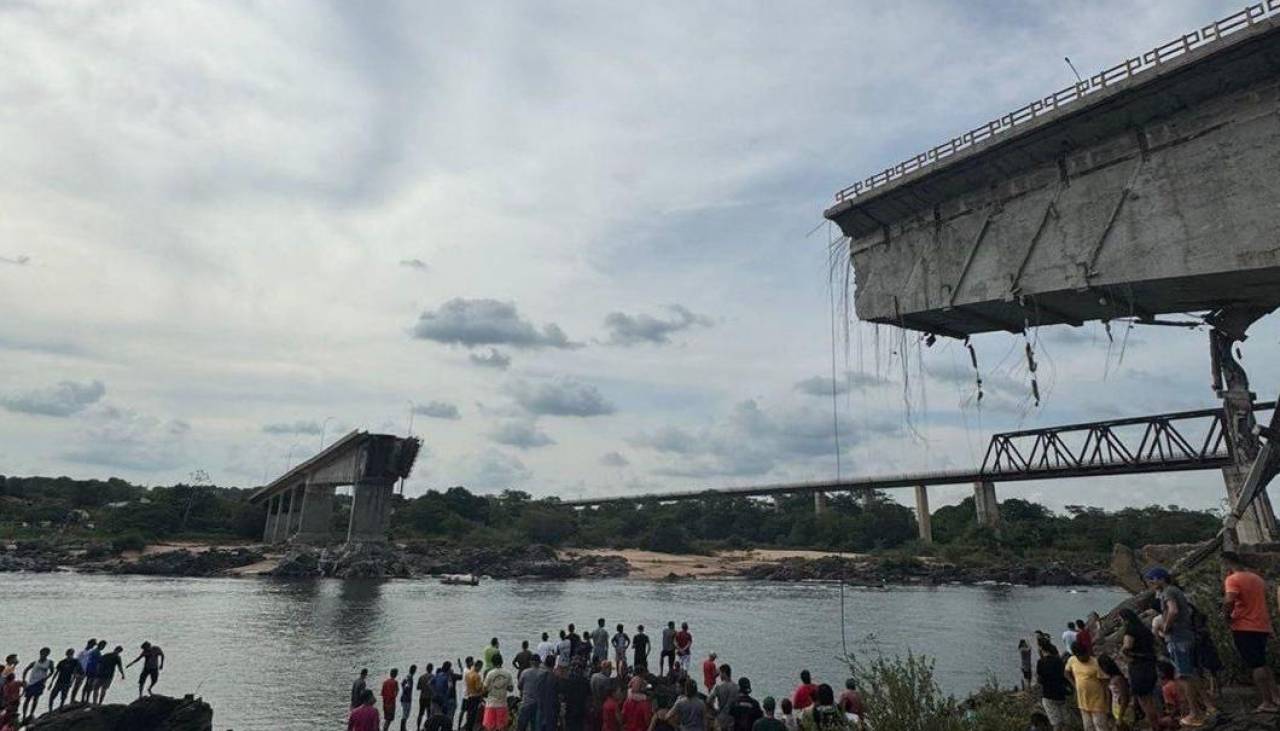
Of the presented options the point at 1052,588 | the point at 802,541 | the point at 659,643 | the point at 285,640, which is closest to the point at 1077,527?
the point at 1052,588

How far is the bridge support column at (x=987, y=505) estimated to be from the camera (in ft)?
316

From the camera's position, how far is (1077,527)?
99125 millimetres

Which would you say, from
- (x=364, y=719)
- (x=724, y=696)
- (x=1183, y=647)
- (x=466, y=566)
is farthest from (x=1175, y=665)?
(x=466, y=566)

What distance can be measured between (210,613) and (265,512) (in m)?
72.1

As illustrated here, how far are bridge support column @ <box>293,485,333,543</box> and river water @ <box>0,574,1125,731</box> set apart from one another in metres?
22.9

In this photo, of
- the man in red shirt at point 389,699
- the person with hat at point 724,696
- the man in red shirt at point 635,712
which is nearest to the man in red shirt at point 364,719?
the man in red shirt at point 389,699

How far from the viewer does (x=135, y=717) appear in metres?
14.9

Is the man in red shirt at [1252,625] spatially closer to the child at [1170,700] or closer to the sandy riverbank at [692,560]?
the child at [1170,700]

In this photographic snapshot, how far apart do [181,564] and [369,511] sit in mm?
18382

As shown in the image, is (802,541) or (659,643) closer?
(659,643)

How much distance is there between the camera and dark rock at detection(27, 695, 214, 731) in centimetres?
1392

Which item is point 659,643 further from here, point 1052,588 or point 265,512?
point 265,512

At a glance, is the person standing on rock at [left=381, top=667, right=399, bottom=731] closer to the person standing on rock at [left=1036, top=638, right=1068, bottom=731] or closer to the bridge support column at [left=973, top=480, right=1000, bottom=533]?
the person standing on rock at [left=1036, top=638, right=1068, bottom=731]

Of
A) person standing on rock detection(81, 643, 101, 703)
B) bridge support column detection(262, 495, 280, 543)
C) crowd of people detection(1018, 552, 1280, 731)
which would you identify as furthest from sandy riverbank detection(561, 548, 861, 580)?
Result: crowd of people detection(1018, 552, 1280, 731)
